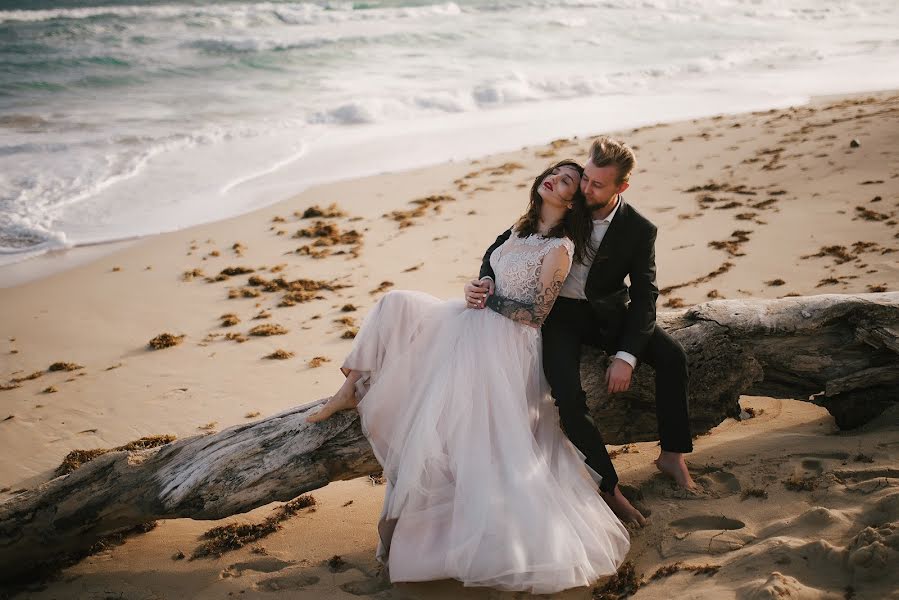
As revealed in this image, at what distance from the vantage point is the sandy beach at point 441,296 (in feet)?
12.6

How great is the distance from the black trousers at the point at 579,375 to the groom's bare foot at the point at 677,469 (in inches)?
2.6

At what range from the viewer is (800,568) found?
336cm

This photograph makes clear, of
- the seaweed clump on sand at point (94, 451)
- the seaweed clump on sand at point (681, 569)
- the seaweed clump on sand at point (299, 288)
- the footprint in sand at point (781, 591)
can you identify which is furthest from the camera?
the seaweed clump on sand at point (299, 288)

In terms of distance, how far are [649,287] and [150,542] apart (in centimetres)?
348

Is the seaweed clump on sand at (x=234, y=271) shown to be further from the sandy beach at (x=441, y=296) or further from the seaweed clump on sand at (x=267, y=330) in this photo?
the seaweed clump on sand at (x=267, y=330)

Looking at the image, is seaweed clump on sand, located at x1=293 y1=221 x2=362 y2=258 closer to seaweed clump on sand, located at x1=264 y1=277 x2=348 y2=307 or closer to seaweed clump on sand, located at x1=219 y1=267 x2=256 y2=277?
seaweed clump on sand, located at x1=219 y1=267 x2=256 y2=277

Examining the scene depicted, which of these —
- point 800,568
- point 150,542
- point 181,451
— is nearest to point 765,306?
point 800,568

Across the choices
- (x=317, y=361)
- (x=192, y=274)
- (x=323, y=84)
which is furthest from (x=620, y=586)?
(x=323, y=84)

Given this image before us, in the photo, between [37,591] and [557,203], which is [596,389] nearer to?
[557,203]

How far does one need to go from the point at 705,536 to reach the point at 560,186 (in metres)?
2.00

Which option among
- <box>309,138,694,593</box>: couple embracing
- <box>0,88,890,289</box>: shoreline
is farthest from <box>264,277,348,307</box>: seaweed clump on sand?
<box>309,138,694,593</box>: couple embracing

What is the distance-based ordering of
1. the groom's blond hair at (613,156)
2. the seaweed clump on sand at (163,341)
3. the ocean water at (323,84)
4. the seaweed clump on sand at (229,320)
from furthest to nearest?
1. the ocean water at (323,84)
2. the seaweed clump on sand at (229,320)
3. the seaweed clump on sand at (163,341)
4. the groom's blond hair at (613,156)

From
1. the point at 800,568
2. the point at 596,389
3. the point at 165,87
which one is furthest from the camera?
the point at 165,87

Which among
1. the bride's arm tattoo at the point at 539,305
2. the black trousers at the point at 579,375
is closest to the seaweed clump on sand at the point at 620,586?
the black trousers at the point at 579,375
